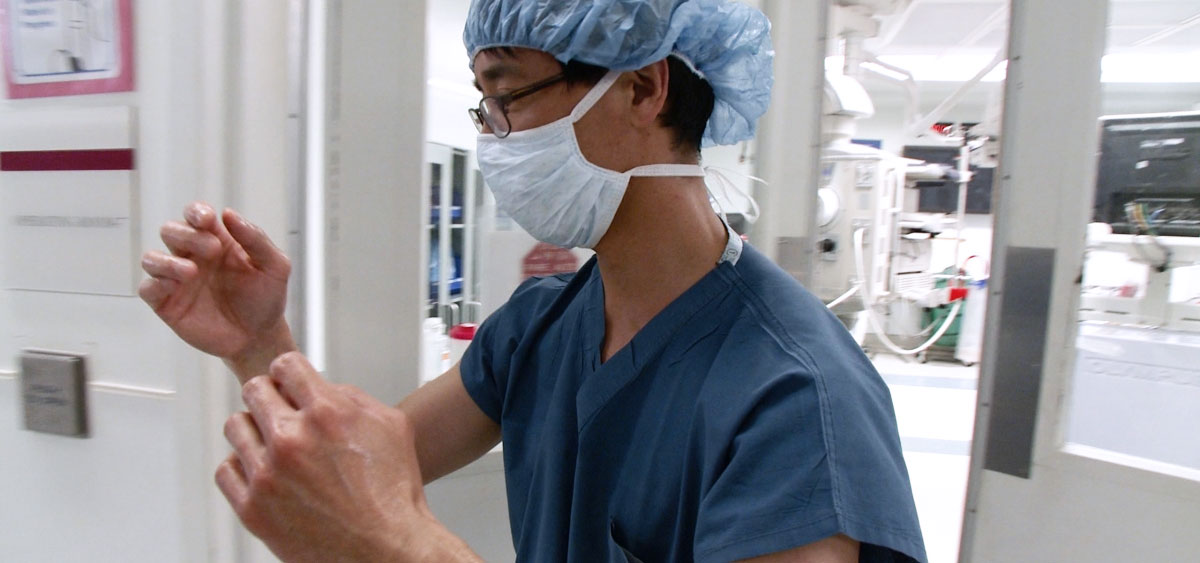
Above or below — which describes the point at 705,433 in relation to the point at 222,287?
below

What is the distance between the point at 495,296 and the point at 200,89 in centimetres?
60

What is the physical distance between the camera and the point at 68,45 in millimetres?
957

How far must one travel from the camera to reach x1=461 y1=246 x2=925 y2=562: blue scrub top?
0.58 meters

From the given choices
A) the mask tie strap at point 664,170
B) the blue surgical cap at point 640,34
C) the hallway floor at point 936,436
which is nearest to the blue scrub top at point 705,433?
the mask tie strap at point 664,170

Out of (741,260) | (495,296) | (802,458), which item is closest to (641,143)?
(741,260)

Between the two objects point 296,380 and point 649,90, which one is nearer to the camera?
point 296,380

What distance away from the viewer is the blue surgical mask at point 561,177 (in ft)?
2.49

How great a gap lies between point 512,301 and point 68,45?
0.75 m

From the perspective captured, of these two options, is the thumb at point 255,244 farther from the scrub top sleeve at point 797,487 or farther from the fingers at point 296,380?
the scrub top sleeve at point 797,487

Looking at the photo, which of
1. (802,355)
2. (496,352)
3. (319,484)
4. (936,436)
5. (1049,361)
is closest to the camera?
(319,484)

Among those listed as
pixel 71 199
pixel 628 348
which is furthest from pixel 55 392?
pixel 628 348

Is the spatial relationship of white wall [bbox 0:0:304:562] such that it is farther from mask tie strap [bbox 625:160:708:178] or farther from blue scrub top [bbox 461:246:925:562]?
mask tie strap [bbox 625:160:708:178]

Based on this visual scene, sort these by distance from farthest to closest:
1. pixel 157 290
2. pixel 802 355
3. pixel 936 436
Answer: pixel 936 436 < pixel 157 290 < pixel 802 355

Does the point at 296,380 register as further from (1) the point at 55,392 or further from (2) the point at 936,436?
(2) the point at 936,436
